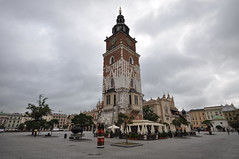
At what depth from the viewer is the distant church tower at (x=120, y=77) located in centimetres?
3331

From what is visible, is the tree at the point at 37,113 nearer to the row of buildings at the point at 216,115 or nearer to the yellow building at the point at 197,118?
the row of buildings at the point at 216,115

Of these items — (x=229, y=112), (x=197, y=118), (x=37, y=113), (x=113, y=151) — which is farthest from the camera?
(x=197, y=118)

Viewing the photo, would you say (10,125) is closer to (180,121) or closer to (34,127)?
(34,127)

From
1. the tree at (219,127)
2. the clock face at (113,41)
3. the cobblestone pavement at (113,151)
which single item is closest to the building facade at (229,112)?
the tree at (219,127)

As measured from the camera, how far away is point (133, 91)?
114 ft

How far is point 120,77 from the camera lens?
3531 cm

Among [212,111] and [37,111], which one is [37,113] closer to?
[37,111]

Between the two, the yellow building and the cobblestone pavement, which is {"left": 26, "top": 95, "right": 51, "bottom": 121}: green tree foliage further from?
the yellow building

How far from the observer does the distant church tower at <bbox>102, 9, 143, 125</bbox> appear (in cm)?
3331

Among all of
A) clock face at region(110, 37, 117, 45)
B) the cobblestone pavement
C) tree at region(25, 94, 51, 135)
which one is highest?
clock face at region(110, 37, 117, 45)

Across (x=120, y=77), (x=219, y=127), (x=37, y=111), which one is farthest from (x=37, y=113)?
(x=219, y=127)

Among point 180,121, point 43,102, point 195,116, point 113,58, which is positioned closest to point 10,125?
point 43,102

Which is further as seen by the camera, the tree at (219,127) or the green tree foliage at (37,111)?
the tree at (219,127)

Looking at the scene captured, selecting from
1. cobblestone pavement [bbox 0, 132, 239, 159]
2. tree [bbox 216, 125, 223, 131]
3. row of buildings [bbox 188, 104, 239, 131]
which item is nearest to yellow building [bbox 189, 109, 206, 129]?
row of buildings [bbox 188, 104, 239, 131]
